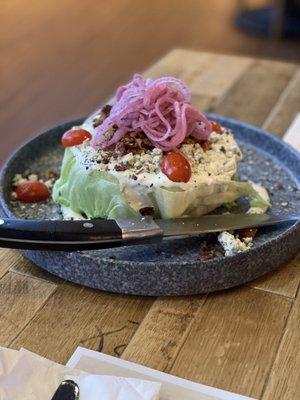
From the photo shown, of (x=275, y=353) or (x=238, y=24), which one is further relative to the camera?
(x=238, y=24)

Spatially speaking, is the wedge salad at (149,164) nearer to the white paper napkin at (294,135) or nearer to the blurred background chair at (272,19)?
the white paper napkin at (294,135)

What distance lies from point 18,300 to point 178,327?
0.21m

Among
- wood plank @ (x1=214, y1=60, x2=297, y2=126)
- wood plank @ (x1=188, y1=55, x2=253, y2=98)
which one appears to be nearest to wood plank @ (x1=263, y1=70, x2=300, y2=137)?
wood plank @ (x1=214, y1=60, x2=297, y2=126)

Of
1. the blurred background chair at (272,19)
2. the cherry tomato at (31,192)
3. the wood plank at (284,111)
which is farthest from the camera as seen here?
the blurred background chair at (272,19)

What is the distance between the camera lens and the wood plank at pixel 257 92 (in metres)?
1.33

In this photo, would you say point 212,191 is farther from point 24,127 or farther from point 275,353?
point 24,127

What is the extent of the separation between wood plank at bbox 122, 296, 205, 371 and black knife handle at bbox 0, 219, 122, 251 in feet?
0.35

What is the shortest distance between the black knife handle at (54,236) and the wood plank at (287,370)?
0.77 feet

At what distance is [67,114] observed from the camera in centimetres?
184

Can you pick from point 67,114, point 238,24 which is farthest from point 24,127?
point 238,24

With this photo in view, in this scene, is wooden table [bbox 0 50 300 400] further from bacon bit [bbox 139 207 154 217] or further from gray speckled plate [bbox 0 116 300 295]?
bacon bit [bbox 139 207 154 217]

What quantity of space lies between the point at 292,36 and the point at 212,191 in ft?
9.21

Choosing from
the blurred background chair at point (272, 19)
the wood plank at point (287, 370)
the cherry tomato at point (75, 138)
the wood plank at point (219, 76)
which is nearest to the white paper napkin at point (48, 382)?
the wood plank at point (287, 370)

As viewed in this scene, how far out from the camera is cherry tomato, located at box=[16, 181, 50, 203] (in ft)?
2.96
